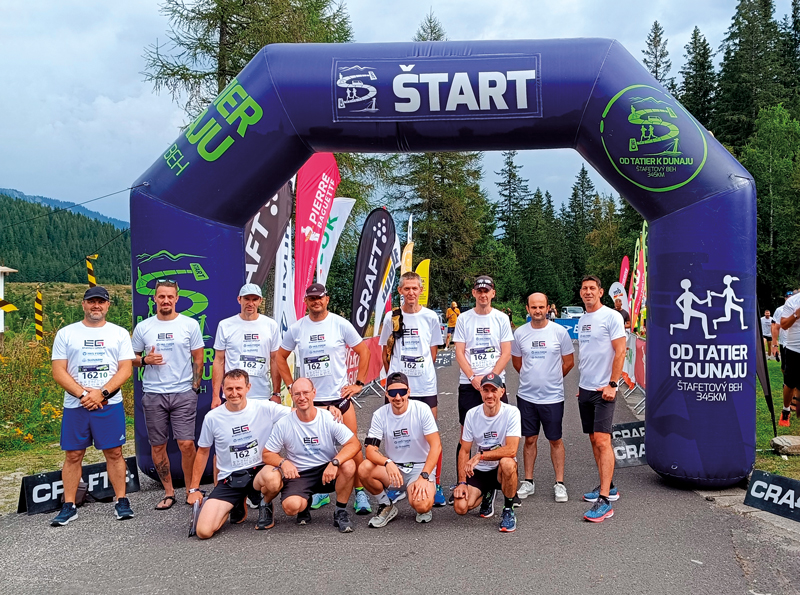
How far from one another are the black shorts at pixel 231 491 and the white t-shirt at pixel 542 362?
91.6 inches

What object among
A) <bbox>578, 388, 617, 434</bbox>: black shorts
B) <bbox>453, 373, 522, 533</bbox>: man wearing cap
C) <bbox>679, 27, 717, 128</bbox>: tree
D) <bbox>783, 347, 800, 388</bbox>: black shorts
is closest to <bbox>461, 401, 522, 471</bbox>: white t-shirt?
<bbox>453, 373, 522, 533</bbox>: man wearing cap

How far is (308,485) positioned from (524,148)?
3.57m

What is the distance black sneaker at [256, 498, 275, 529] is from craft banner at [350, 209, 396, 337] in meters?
6.00

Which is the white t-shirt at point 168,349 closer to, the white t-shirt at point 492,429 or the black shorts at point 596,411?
the white t-shirt at point 492,429

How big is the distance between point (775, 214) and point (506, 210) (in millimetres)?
33965

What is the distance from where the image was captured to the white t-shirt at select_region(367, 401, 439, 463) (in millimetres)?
5379

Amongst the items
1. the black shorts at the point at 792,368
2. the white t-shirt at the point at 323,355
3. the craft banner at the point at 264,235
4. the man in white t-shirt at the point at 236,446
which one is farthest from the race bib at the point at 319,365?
the black shorts at the point at 792,368

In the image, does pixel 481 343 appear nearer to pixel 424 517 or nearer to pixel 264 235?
pixel 424 517

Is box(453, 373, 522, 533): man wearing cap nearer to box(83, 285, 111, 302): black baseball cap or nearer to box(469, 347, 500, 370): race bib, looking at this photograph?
box(469, 347, 500, 370): race bib

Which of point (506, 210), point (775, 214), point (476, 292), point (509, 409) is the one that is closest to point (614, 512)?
point (509, 409)

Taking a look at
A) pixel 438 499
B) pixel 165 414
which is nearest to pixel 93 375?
pixel 165 414

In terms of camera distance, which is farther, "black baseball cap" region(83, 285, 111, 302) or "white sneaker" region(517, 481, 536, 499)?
"white sneaker" region(517, 481, 536, 499)

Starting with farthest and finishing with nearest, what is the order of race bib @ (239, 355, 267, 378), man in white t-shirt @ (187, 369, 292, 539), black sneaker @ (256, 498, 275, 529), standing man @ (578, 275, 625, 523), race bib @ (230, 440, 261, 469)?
race bib @ (239, 355, 267, 378) → standing man @ (578, 275, 625, 523) → race bib @ (230, 440, 261, 469) → man in white t-shirt @ (187, 369, 292, 539) → black sneaker @ (256, 498, 275, 529)

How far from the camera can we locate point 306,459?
5340mm
